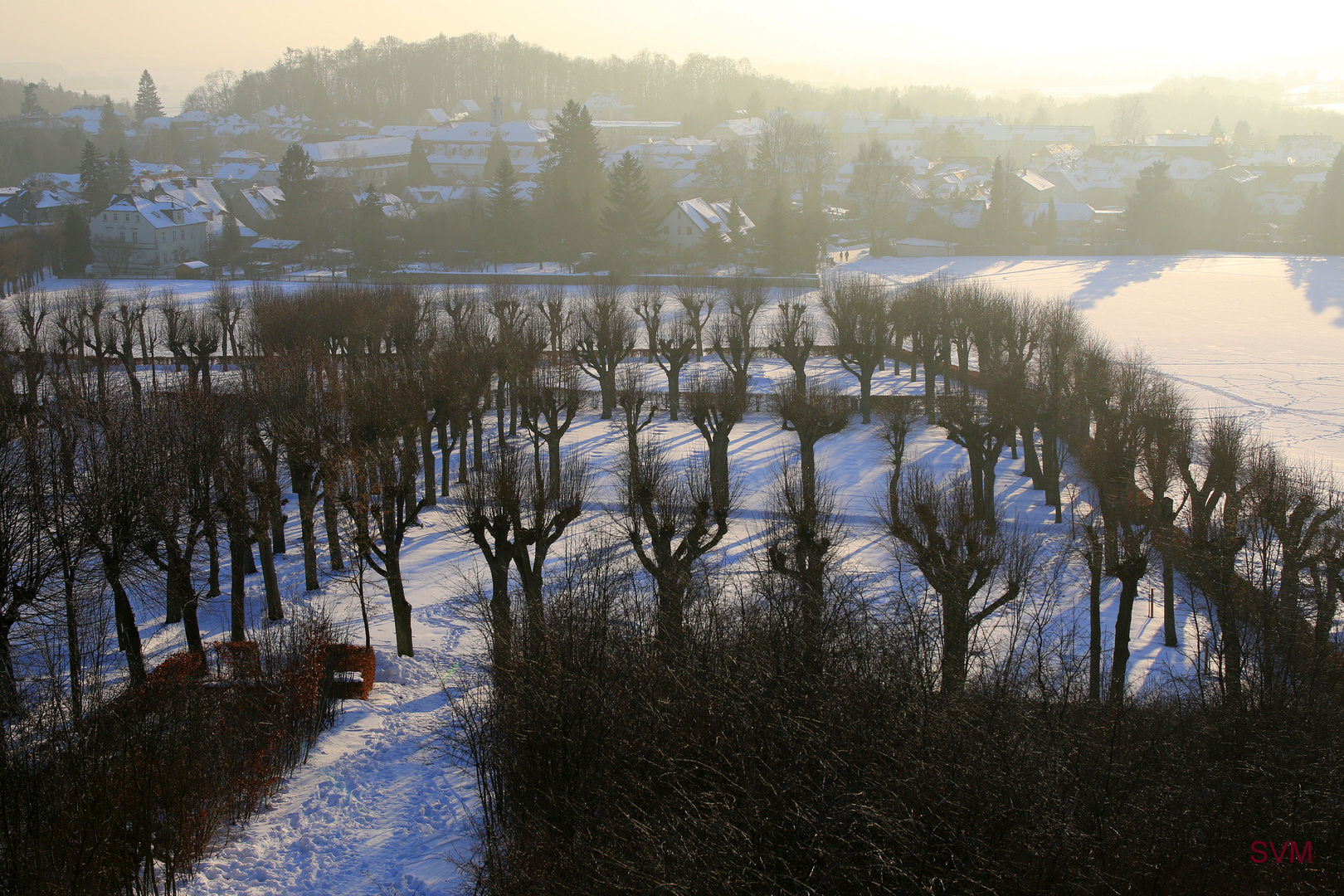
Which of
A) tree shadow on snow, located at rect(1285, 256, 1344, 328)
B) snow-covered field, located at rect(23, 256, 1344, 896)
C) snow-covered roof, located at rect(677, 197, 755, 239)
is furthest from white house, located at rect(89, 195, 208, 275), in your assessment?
tree shadow on snow, located at rect(1285, 256, 1344, 328)

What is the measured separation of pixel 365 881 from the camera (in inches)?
381

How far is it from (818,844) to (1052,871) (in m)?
2.03

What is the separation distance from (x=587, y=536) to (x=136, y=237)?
201ft

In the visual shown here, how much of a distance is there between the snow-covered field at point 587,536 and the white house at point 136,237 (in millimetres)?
9237

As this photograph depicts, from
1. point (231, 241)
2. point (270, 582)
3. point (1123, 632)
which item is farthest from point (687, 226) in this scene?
point (1123, 632)

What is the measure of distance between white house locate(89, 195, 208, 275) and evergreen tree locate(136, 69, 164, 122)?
80462 mm

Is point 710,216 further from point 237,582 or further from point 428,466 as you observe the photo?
point 237,582

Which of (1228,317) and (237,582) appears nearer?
(237,582)

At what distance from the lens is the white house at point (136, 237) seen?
6356 cm

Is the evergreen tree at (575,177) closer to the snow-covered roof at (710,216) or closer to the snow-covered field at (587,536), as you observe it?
the snow-covered roof at (710,216)

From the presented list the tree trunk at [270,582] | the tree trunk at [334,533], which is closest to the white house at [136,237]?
the tree trunk at [334,533]

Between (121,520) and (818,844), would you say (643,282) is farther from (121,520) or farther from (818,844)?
(818,844)

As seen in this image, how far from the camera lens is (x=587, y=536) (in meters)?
19.4

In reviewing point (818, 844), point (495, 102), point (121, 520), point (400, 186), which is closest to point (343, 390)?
point (121, 520)
